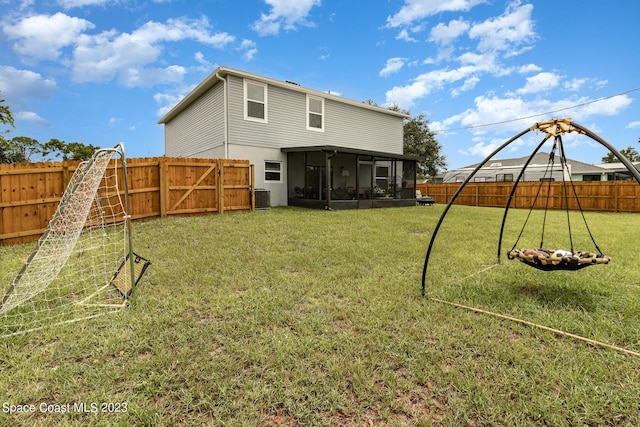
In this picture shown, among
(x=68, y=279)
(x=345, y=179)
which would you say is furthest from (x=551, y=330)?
(x=345, y=179)

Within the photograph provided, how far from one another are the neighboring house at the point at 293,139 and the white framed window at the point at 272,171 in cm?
4

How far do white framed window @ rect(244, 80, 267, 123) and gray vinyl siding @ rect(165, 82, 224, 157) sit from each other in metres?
0.98

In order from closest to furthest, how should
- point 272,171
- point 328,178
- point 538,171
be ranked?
point 328,178 → point 272,171 → point 538,171

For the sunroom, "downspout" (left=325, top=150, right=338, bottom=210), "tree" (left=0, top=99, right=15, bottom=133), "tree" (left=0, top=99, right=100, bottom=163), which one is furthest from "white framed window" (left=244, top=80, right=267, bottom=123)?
"tree" (left=0, top=99, right=100, bottom=163)

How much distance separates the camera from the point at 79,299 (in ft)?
11.4

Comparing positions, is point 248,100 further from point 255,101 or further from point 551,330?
point 551,330

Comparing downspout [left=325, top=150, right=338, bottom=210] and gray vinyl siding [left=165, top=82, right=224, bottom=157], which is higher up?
gray vinyl siding [left=165, top=82, right=224, bottom=157]

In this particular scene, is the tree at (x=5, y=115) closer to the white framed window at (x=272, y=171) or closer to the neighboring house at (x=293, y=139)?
the neighboring house at (x=293, y=139)

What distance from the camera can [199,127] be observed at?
14.6m

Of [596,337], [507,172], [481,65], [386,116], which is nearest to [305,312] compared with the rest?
[596,337]

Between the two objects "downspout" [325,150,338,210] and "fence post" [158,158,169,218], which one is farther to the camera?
"downspout" [325,150,338,210]

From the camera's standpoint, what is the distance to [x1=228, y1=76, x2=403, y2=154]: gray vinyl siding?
40.1 feet

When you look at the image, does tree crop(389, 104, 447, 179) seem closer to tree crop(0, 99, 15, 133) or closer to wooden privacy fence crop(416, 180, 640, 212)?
wooden privacy fence crop(416, 180, 640, 212)

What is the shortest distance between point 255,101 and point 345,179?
544 centimetres
